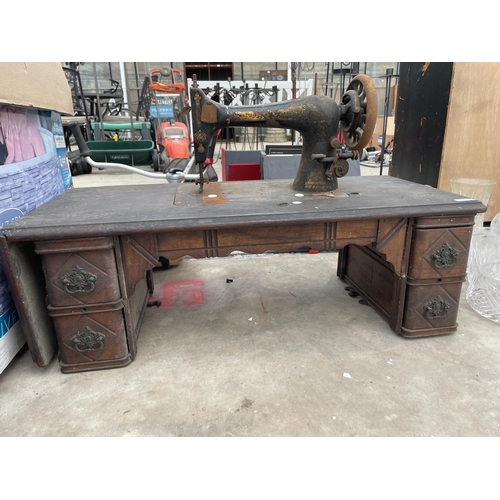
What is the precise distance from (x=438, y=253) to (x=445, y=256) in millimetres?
42

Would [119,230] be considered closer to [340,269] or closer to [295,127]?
[295,127]

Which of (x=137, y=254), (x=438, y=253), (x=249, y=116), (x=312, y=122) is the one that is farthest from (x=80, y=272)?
(x=438, y=253)

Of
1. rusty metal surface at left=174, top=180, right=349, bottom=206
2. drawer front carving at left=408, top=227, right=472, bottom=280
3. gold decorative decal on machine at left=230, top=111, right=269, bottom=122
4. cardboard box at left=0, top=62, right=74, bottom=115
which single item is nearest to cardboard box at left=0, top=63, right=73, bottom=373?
cardboard box at left=0, top=62, right=74, bottom=115

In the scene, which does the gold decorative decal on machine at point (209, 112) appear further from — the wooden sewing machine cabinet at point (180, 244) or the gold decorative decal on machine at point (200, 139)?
the wooden sewing machine cabinet at point (180, 244)

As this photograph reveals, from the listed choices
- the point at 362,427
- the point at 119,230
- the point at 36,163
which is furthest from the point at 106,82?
the point at 362,427

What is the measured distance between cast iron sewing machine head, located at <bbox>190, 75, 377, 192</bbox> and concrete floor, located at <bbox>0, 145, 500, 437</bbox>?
33.0 inches

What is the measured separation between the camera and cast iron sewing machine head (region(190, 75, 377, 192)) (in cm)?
183

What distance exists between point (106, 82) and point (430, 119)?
41.4 ft

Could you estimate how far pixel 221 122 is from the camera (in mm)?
1882

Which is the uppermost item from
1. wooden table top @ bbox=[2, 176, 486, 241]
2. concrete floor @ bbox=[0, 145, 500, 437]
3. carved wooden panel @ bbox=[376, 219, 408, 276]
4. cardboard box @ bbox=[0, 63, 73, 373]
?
cardboard box @ bbox=[0, 63, 73, 373]

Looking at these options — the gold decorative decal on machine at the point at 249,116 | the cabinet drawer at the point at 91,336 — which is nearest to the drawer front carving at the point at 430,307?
the gold decorative decal on machine at the point at 249,116

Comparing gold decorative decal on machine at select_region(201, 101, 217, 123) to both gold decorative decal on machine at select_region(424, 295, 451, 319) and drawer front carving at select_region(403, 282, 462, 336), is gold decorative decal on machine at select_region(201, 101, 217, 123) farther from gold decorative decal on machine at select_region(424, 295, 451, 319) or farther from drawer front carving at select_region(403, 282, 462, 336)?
gold decorative decal on machine at select_region(424, 295, 451, 319)

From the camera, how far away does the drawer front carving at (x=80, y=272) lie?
1540 mm

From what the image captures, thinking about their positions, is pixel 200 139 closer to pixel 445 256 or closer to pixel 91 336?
pixel 91 336
